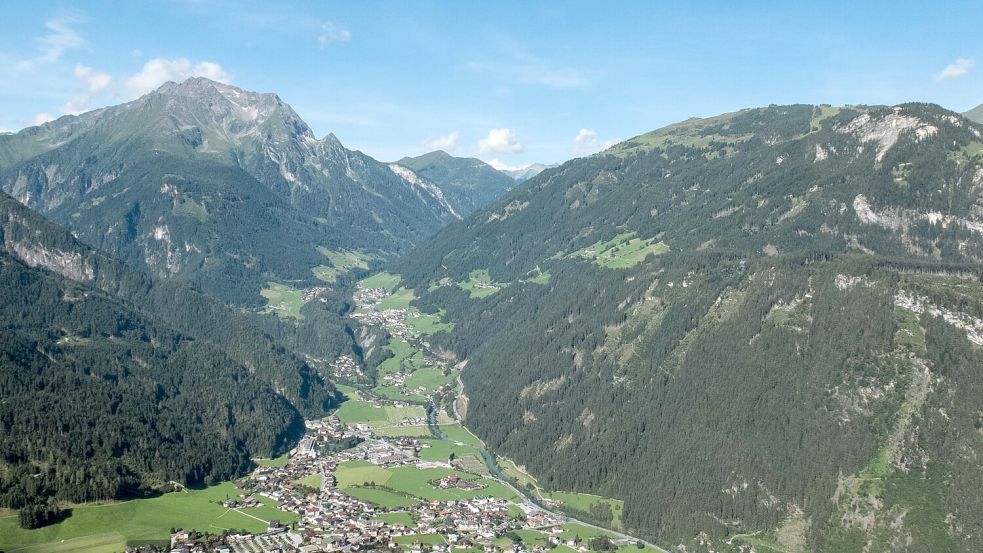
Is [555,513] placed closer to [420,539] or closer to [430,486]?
[430,486]

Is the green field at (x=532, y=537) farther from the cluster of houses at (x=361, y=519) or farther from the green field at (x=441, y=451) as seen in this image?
the green field at (x=441, y=451)

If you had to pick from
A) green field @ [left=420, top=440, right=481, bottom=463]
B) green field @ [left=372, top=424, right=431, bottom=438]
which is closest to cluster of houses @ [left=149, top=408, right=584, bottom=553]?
green field @ [left=420, top=440, right=481, bottom=463]

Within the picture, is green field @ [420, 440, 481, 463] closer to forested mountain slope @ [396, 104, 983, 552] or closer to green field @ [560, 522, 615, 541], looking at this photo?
forested mountain slope @ [396, 104, 983, 552]

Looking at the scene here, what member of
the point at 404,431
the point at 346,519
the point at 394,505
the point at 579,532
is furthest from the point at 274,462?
the point at 579,532

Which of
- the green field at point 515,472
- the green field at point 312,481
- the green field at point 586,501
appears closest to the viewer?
the green field at point 586,501

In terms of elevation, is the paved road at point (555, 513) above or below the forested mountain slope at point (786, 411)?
below

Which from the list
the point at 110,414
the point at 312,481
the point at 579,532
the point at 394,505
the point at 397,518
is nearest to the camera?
the point at 579,532

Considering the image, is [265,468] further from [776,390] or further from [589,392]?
[776,390]

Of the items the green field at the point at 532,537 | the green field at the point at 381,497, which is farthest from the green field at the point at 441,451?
the green field at the point at 532,537

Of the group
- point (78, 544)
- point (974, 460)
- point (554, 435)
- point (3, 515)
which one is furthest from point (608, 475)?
point (3, 515)
